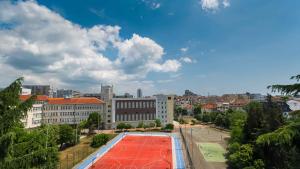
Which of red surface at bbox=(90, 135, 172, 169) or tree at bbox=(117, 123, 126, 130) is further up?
tree at bbox=(117, 123, 126, 130)

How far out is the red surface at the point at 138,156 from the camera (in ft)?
108

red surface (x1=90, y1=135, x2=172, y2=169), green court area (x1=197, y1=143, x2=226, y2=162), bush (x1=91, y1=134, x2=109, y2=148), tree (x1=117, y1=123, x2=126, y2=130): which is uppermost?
tree (x1=117, y1=123, x2=126, y2=130)

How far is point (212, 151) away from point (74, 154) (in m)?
24.8

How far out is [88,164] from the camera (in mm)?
33594

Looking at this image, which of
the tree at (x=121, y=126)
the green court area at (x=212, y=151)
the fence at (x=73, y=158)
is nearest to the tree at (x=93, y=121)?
the tree at (x=121, y=126)

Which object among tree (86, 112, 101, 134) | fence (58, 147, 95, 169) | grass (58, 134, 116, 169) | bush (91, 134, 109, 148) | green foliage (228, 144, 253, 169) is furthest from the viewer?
tree (86, 112, 101, 134)

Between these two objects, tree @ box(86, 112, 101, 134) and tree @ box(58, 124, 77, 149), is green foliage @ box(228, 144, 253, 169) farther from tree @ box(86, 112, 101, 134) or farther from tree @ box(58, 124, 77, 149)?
tree @ box(86, 112, 101, 134)

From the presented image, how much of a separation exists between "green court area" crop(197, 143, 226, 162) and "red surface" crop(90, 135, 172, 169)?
19.9 ft

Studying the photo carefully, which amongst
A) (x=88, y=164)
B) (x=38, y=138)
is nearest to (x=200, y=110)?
(x=88, y=164)

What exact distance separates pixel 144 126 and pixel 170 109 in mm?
12102

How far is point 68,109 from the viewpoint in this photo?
229 feet

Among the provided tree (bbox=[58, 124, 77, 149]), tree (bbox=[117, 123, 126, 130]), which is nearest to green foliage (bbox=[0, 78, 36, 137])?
tree (bbox=[58, 124, 77, 149])

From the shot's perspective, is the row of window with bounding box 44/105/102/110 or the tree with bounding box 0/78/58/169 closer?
the tree with bounding box 0/78/58/169

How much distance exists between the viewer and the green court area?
116 ft
